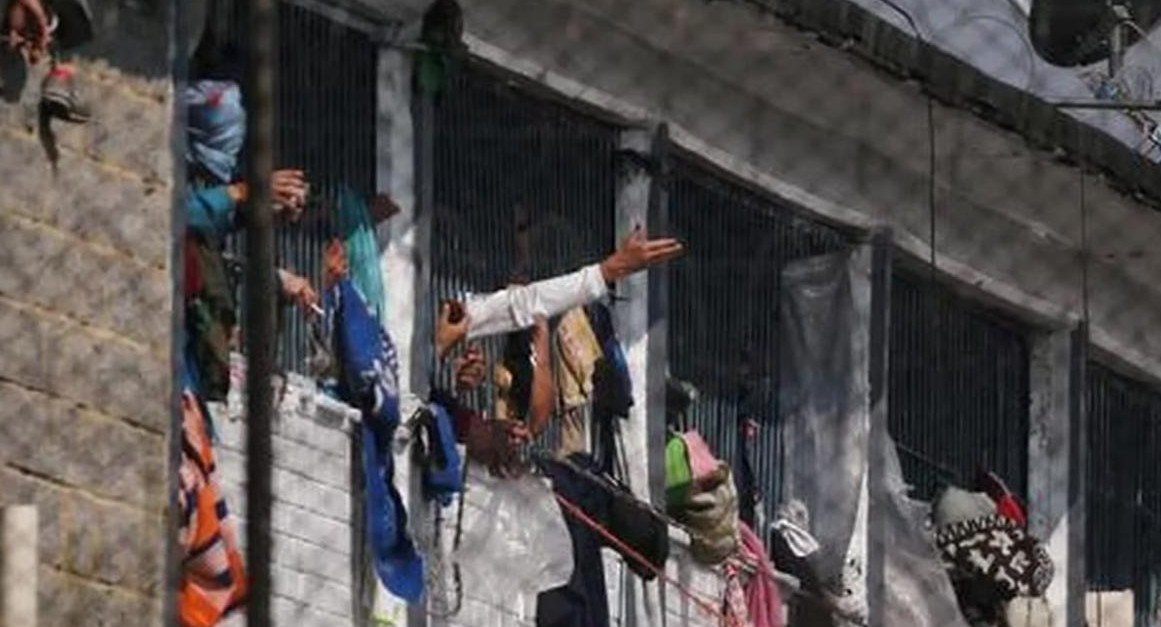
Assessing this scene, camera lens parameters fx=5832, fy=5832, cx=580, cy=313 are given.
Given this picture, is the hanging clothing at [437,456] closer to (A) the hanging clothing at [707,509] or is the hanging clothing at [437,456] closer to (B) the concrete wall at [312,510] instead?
(B) the concrete wall at [312,510]

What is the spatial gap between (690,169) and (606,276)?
766mm

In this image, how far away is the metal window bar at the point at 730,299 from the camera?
8586 millimetres

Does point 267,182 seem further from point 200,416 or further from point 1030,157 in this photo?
point 1030,157

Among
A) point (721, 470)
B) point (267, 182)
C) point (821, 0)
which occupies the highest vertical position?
point (821, 0)

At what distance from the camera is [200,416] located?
6.77 m

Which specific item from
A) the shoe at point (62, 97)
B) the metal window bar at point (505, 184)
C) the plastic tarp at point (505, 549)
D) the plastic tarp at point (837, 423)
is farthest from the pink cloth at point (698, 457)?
the shoe at point (62, 97)

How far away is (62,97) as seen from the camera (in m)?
6.52

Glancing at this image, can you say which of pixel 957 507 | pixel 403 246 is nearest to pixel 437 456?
pixel 403 246

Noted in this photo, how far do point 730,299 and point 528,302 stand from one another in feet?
3.61

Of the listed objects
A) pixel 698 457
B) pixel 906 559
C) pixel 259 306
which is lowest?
pixel 259 306

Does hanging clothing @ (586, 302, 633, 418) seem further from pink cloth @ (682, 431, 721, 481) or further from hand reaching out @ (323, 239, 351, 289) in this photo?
hand reaching out @ (323, 239, 351, 289)

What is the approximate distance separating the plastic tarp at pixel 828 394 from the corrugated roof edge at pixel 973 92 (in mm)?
359

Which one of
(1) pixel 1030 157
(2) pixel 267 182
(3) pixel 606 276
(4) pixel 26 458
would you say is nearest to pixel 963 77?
(1) pixel 1030 157

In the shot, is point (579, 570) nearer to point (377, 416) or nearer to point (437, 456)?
point (437, 456)
